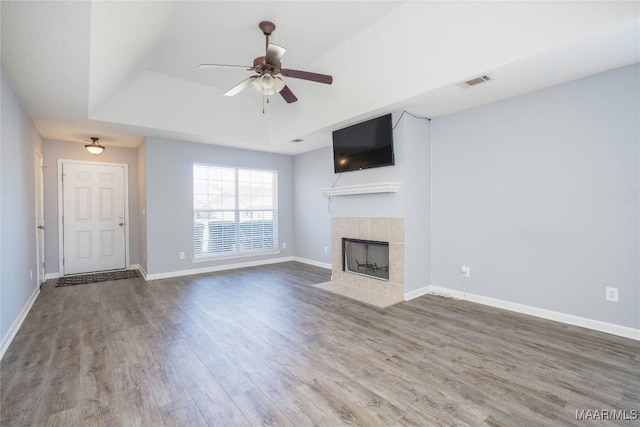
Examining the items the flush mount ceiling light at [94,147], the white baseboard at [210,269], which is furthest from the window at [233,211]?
the flush mount ceiling light at [94,147]

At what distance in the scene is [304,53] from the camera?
365cm

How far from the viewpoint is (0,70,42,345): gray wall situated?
261 cm

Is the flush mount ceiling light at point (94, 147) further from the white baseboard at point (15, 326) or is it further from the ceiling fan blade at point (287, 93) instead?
the ceiling fan blade at point (287, 93)

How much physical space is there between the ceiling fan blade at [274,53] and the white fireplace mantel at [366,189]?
6.54ft

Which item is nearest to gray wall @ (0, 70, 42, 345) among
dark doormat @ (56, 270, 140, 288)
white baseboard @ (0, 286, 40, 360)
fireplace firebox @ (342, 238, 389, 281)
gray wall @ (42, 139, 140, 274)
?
white baseboard @ (0, 286, 40, 360)

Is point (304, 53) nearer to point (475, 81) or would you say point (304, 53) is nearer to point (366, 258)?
point (475, 81)

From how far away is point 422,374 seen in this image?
2.13 metres

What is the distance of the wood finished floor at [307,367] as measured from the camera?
1734 mm

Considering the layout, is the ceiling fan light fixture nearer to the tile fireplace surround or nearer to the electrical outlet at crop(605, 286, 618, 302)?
the tile fireplace surround

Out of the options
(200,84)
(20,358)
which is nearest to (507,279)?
(20,358)

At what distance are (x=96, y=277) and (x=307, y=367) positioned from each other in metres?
4.82

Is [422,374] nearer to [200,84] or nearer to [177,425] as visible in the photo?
[177,425]

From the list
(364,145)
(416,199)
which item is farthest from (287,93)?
(416,199)

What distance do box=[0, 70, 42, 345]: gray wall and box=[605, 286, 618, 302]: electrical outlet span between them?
5.38m
